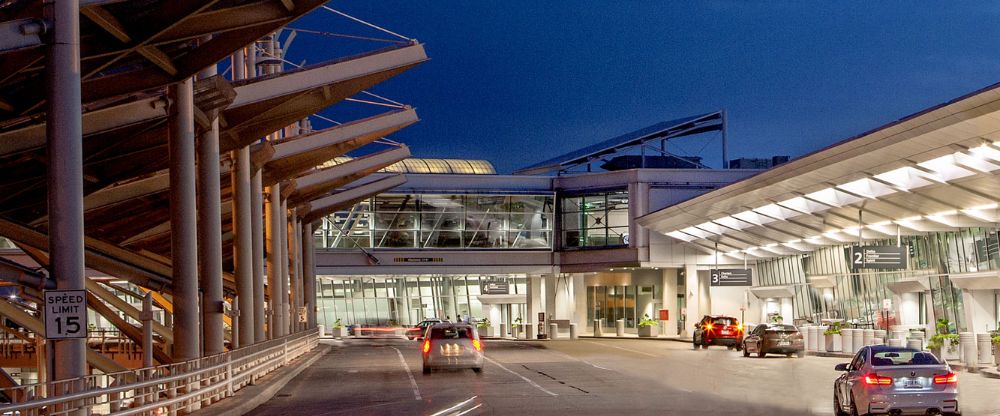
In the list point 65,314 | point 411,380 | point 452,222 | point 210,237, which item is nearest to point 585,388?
point 411,380

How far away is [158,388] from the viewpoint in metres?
21.0

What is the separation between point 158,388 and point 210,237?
32.4ft

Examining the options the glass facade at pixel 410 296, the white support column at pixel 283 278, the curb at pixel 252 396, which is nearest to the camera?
the curb at pixel 252 396

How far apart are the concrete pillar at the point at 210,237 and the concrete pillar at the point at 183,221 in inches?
116

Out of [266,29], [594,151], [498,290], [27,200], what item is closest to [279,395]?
[266,29]

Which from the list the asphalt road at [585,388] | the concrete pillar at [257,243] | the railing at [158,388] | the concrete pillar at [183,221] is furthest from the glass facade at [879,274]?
the concrete pillar at [183,221]

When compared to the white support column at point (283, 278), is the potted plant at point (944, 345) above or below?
below

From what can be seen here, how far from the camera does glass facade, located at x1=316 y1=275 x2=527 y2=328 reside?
93500 millimetres

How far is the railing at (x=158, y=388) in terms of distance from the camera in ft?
49.4

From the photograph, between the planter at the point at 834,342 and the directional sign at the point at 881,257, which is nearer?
the directional sign at the point at 881,257

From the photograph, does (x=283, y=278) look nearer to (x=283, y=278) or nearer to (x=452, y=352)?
(x=283, y=278)

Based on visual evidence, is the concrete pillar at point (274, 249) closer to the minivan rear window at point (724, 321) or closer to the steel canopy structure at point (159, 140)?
the steel canopy structure at point (159, 140)

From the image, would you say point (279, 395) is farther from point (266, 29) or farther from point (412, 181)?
point (412, 181)

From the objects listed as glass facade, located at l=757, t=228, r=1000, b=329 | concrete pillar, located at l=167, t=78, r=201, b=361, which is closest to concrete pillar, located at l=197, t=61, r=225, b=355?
concrete pillar, located at l=167, t=78, r=201, b=361
